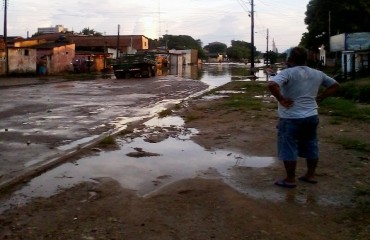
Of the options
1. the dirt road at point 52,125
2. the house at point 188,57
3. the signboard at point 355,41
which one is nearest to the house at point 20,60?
the dirt road at point 52,125

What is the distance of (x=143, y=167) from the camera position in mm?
6504

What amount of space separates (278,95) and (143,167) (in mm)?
2369

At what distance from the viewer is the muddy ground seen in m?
3.97

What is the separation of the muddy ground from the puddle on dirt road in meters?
0.22

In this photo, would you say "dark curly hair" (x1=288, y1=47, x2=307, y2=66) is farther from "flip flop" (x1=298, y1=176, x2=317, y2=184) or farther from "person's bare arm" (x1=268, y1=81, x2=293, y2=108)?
"flip flop" (x1=298, y1=176, x2=317, y2=184)

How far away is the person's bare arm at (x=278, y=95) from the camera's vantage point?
5066 mm

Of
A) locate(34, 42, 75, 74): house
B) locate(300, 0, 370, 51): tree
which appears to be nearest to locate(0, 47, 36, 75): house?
locate(34, 42, 75, 74): house

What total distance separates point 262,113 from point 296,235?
9.06m

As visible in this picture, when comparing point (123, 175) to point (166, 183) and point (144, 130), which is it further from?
point (144, 130)

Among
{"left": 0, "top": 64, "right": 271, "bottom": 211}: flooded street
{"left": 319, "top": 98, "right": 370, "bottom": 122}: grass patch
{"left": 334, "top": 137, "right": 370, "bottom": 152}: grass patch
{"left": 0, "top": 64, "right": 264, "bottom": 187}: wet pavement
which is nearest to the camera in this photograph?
{"left": 0, "top": 64, "right": 271, "bottom": 211}: flooded street

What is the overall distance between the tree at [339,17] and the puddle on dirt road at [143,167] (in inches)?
1380

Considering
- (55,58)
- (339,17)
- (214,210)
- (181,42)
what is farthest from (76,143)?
(181,42)

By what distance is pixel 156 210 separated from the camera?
4.55 metres

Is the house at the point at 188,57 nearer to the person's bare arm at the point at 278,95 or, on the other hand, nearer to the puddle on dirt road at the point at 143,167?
the puddle on dirt road at the point at 143,167
